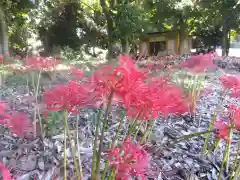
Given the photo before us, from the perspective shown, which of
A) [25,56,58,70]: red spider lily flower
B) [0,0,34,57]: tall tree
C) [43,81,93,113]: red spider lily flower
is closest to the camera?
[43,81,93,113]: red spider lily flower

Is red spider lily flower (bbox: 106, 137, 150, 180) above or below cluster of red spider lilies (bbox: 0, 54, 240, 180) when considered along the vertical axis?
below

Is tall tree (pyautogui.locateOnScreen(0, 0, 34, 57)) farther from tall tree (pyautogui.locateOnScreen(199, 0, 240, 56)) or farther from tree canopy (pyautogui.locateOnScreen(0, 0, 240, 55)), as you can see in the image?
tall tree (pyautogui.locateOnScreen(199, 0, 240, 56))

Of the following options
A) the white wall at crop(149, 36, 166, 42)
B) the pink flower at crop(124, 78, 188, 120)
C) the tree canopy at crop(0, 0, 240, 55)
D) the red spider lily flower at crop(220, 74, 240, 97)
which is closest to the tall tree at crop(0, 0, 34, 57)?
the tree canopy at crop(0, 0, 240, 55)

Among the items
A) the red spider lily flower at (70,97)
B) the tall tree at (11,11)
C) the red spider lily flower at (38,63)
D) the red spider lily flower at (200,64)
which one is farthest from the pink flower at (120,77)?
the tall tree at (11,11)

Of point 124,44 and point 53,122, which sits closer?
point 53,122

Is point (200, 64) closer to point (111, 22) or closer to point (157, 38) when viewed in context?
point (111, 22)

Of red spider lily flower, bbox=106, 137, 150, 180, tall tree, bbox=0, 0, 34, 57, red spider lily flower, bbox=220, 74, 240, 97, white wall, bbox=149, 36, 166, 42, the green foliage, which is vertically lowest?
the green foliage

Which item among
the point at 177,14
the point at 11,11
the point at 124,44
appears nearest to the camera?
the point at 11,11

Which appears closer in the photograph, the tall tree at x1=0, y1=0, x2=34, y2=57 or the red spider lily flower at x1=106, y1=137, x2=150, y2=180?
the red spider lily flower at x1=106, y1=137, x2=150, y2=180

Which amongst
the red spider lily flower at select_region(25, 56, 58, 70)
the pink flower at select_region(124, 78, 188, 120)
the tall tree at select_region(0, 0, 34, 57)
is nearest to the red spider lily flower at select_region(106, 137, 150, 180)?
the pink flower at select_region(124, 78, 188, 120)

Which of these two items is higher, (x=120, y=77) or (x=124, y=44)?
(x=124, y=44)

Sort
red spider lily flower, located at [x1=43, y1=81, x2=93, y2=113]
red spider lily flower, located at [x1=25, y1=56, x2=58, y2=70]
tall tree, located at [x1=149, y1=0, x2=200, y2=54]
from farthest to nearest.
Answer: tall tree, located at [x1=149, y1=0, x2=200, y2=54] → red spider lily flower, located at [x1=25, y1=56, x2=58, y2=70] → red spider lily flower, located at [x1=43, y1=81, x2=93, y2=113]

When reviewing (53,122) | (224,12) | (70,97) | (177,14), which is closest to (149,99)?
(70,97)

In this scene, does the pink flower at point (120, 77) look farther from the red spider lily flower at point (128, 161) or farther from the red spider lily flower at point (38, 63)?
the red spider lily flower at point (38, 63)
